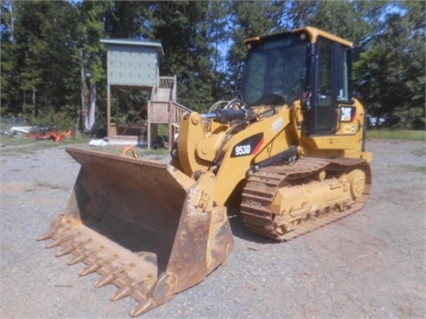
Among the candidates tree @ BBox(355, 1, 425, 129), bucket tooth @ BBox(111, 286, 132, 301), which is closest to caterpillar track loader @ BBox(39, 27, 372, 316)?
bucket tooth @ BBox(111, 286, 132, 301)

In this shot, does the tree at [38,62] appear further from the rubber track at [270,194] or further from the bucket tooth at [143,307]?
the bucket tooth at [143,307]

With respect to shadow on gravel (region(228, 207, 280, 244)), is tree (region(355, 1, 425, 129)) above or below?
above

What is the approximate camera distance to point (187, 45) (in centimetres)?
2647

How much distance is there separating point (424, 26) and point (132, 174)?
21859mm

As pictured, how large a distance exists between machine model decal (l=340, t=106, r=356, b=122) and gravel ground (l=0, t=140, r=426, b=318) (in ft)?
4.55

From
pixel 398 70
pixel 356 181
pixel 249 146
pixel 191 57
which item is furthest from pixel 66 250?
pixel 191 57

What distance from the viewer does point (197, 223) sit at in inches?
130

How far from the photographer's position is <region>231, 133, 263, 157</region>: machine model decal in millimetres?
4316

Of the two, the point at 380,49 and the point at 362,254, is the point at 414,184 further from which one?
the point at 380,49

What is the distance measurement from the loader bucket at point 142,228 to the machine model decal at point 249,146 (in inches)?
34.5

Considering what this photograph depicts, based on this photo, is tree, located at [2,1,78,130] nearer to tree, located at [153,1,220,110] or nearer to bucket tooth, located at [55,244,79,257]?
tree, located at [153,1,220,110]

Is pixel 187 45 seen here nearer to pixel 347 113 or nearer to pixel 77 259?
pixel 347 113

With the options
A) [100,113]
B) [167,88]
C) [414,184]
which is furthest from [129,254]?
[100,113]

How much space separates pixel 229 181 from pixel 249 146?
475 mm
